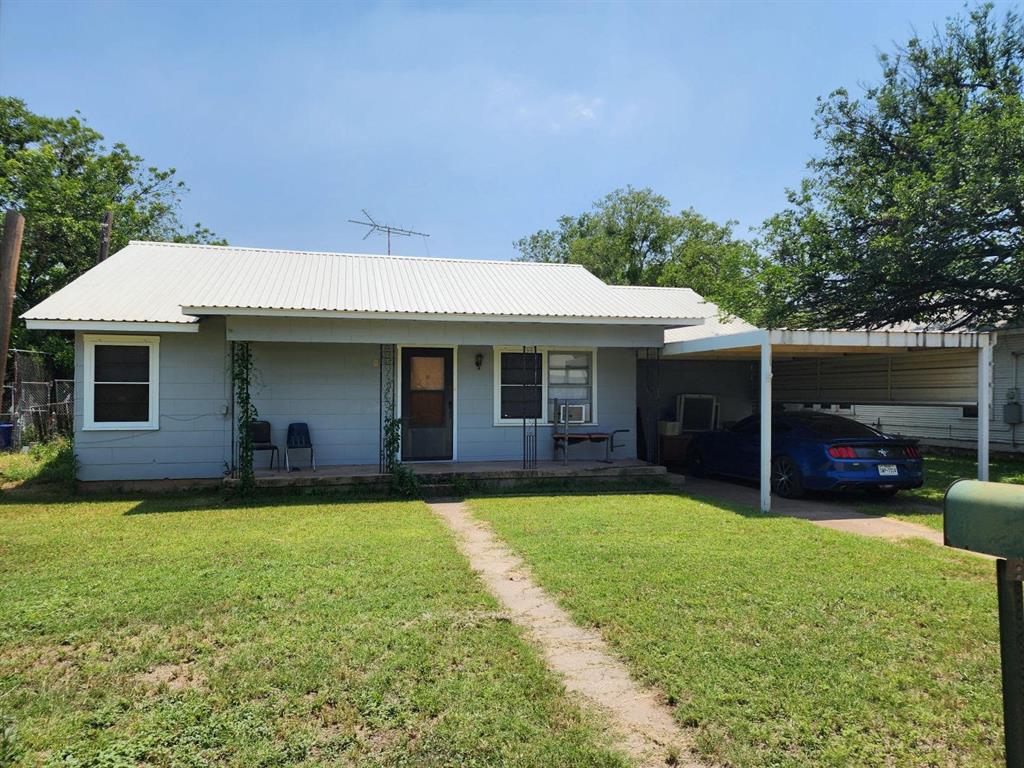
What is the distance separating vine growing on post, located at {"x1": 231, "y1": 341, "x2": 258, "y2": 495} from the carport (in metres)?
6.81

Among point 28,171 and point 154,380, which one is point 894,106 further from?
point 28,171

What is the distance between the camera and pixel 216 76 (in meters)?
13.9

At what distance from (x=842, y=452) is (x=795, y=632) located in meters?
5.68

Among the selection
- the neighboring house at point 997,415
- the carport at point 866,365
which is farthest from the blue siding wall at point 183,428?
the neighboring house at point 997,415

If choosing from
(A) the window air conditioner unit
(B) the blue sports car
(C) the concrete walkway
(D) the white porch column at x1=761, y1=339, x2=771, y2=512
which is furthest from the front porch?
(D) the white porch column at x1=761, y1=339, x2=771, y2=512

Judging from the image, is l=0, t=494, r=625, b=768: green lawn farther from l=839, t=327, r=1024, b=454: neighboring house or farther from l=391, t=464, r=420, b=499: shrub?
l=839, t=327, r=1024, b=454: neighboring house

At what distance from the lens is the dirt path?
2.94m

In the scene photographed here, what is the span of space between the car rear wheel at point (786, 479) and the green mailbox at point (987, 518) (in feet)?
26.6

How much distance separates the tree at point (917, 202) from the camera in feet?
41.4

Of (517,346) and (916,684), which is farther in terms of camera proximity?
(517,346)

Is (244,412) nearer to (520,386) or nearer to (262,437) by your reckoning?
(262,437)

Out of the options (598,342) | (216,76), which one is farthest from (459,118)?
(598,342)

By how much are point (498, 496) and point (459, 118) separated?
10031 mm

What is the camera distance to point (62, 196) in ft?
69.7
